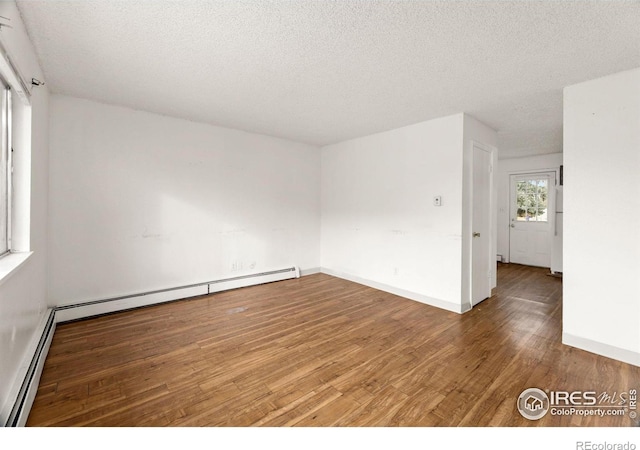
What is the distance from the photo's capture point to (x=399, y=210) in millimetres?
4469

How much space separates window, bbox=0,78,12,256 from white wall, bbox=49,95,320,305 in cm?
121

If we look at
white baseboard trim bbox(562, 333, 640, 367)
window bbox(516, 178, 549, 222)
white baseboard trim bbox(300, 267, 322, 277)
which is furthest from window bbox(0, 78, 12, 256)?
window bbox(516, 178, 549, 222)

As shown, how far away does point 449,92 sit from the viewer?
9.93ft

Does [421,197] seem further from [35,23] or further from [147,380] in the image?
[35,23]

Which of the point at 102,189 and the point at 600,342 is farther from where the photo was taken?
the point at 102,189

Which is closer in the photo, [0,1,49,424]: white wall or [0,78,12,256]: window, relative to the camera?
[0,1,49,424]: white wall

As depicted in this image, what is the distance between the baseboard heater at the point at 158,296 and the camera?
329cm

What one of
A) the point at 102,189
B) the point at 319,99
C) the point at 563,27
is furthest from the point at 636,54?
the point at 102,189

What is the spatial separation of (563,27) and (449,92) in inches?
44.8

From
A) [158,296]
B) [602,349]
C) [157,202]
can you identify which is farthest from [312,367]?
[157,202]

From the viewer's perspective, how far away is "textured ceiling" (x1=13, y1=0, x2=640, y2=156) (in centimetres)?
180

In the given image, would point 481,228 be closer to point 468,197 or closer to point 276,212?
point 468,197

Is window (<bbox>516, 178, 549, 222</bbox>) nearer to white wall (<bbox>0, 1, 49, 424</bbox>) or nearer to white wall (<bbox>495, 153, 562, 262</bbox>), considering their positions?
white wall (<bbox>495, 153, 562, 262</bbox>)

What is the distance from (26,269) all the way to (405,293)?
4.24 metres
